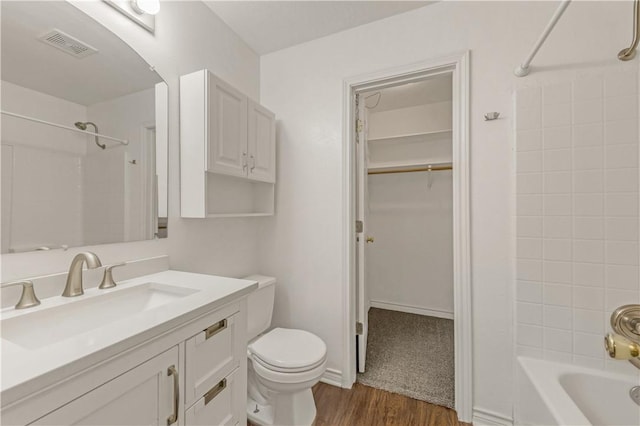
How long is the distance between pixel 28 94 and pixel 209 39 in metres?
1.04

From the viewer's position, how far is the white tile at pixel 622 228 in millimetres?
1214

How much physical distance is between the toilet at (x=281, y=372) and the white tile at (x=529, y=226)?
3.94 ft

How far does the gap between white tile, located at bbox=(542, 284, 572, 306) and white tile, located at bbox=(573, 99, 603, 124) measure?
2.61 feet

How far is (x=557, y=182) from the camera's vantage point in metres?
1.33

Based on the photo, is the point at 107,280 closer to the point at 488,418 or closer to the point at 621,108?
the point at 488,418

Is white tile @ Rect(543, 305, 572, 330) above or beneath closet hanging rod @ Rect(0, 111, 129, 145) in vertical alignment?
beneath

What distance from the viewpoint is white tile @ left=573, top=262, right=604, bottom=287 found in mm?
1261

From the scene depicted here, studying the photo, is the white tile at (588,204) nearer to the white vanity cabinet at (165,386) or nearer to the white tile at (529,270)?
the white tile at (529,270)

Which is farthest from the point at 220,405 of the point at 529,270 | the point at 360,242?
the point at 529,270

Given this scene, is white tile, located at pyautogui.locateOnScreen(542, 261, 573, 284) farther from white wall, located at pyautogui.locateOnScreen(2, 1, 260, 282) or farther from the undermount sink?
white wall, located at pyautogui.locateOnScreen(2, 1, 260, 282)

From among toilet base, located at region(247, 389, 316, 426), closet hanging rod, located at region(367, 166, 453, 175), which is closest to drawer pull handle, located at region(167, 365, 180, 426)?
toilet base, located at region(247, 389, 316, 426)

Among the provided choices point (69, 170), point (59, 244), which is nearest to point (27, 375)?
point (59, 244)

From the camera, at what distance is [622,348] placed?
3.08 feet

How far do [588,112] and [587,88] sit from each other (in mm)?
115
